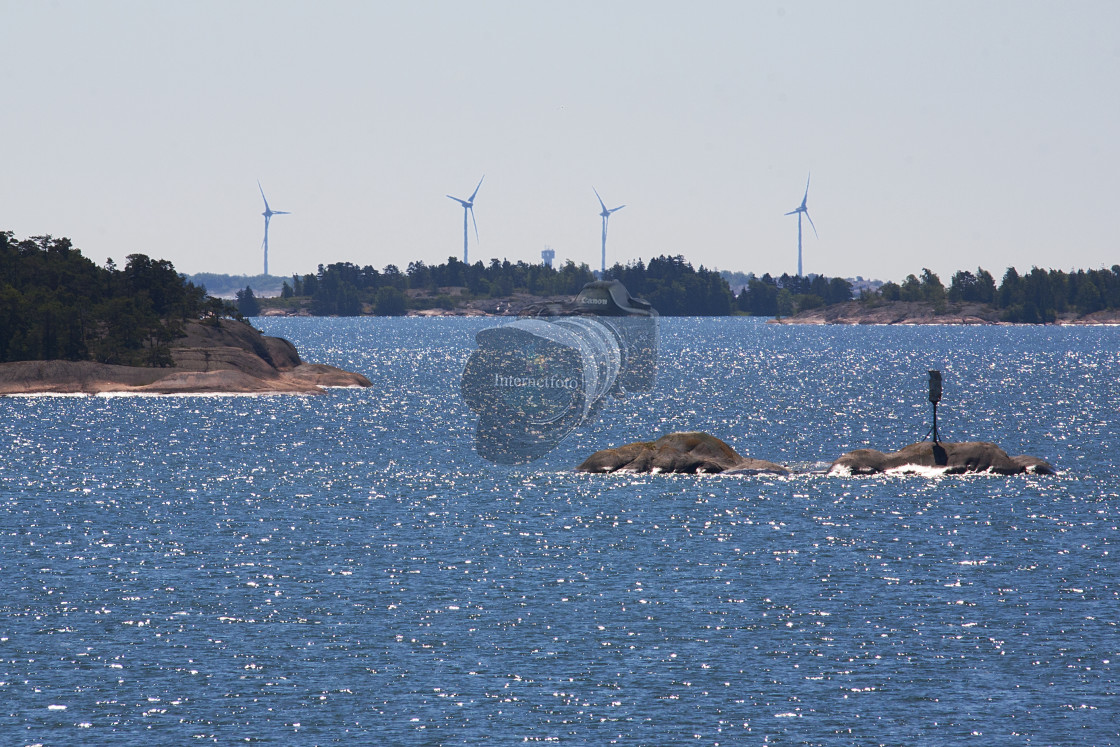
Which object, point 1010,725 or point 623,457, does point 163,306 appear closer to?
point 623,457

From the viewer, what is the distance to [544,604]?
1817 inches

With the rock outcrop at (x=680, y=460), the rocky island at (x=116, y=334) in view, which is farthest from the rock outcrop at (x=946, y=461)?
the rocky island at (x=116, y=334)

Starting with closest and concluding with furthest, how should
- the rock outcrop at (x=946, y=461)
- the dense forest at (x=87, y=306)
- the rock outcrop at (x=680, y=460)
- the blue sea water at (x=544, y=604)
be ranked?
the blue sea water at (x=544, y=604) → the rock outcrop at (x=946, y=461) → the rock outcrop at (x=680, y=460) → the dense forest at (x=87, y=306)

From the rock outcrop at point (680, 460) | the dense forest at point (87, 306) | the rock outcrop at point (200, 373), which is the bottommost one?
the rock outcrop at point (680, 460)

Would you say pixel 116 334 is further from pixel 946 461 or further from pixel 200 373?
pixel 946 461

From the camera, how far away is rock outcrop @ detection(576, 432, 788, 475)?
80.1 metres

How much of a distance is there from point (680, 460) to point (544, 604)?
35.3 m

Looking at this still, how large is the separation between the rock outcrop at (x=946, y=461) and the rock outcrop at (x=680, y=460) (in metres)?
4.26

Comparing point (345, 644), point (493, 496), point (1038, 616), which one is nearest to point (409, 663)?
point (345, 644)

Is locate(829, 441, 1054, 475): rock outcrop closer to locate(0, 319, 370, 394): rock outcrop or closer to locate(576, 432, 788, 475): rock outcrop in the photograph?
locate(576, 432, 788, 475): rock outcrop

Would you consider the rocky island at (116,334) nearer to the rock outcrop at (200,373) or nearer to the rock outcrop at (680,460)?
the rock outcrop at (200,373)

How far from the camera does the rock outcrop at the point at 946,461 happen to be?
78938mm

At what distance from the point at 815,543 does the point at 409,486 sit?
27972 millimetres

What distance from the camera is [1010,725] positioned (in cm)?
3312
